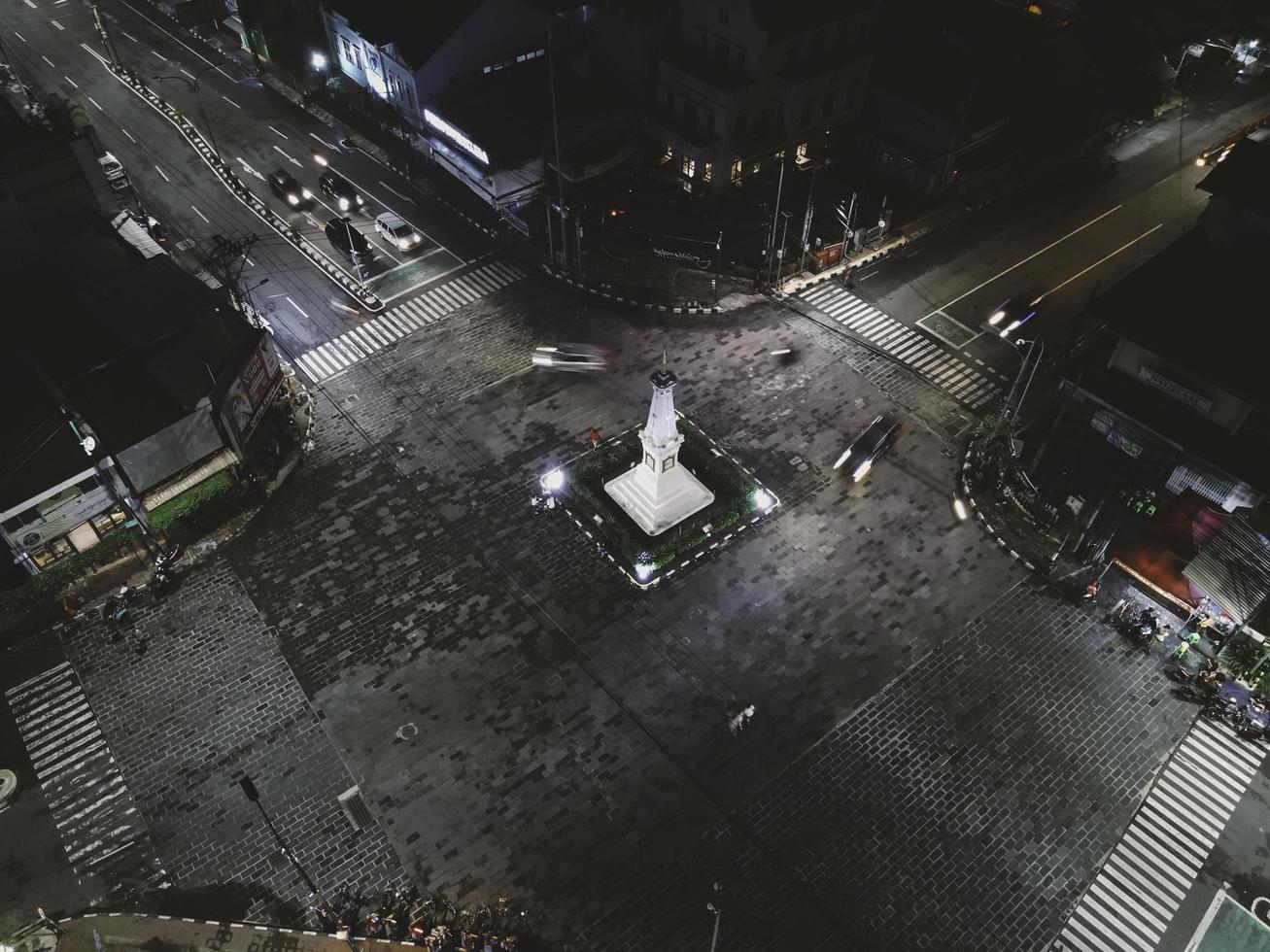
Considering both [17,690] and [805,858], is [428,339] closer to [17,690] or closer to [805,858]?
[17,690]

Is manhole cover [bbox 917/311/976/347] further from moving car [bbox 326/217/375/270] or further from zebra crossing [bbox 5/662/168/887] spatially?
zebra crossing [bbox 5/662/168/887]

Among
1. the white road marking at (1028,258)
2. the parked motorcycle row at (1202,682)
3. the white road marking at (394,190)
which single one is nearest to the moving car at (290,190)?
the white road marking at (394,190)

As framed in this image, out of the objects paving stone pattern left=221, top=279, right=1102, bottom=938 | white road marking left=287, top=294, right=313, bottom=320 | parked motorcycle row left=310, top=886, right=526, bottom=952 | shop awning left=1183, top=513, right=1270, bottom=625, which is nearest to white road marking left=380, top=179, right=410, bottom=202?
white road marking left=287, top=294, right=313, bottom=320

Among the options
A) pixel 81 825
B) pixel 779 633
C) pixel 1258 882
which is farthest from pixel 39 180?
pixel 1258 882

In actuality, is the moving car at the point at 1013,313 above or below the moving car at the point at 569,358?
above

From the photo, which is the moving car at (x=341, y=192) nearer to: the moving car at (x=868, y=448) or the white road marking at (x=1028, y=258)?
the moving car at (x=868, y=448)

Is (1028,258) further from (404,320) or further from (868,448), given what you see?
(404,320)
